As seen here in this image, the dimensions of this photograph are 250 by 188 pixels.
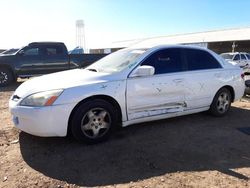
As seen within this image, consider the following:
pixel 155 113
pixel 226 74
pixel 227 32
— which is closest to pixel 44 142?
pixel 155 113

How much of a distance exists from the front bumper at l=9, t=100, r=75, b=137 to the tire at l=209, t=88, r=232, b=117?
3.33 metres

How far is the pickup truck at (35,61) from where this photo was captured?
13133mm

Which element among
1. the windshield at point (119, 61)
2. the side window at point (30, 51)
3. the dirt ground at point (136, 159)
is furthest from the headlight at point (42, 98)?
the side window at point (30, 51)

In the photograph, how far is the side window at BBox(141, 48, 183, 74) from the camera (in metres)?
5.52

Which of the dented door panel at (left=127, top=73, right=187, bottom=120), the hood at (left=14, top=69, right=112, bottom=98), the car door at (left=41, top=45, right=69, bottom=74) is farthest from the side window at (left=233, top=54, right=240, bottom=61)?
the hood at (left=14, top=69, right=112, bottom=98)

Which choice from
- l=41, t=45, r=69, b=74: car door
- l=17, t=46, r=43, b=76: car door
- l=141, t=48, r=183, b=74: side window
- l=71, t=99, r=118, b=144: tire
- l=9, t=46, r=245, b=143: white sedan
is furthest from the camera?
l=41, t=45, r=69, b=74: car door

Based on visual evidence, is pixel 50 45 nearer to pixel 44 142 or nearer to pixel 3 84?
pixel 3 84

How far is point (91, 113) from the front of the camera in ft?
15.6

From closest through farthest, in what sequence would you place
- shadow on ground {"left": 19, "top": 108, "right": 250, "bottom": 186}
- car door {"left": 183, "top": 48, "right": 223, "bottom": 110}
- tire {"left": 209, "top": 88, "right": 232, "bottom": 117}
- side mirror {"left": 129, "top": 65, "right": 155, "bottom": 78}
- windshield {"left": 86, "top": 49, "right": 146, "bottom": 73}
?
shadow on ground {"left": 19, "top": 108, "right": 250, "bottom": 186} → side mirror {"left": 129, "top": 65, "right": 155, "bottom": 78} → windshield {"left": 86, "top": 49, "right": 146, "bottom": 73} → car door {"left": 183, "top": 48, "right": 223, "bottom": 110} → tire {"left": 209, "top": 88, "right": 232, "bottom": 117}

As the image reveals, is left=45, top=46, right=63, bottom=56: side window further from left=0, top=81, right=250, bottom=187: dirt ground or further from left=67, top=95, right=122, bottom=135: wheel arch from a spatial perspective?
left=67, top=95, right=122, bottom=135: wheel arch

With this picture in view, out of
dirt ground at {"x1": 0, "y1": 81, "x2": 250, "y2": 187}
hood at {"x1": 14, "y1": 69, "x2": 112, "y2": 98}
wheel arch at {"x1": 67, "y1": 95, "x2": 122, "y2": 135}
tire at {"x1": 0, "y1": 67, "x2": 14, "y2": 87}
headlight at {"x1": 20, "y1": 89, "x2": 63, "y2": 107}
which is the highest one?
hood at {"x1": 14, "y1": 69, "x2": 112, "y2": 98}

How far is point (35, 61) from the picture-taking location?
1351 centimetres

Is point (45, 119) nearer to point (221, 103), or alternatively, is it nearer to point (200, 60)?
point (200, 60)

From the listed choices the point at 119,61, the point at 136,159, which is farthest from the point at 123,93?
the point at 136,159
